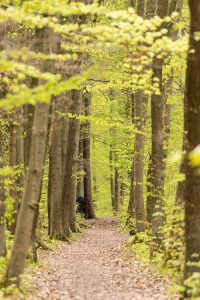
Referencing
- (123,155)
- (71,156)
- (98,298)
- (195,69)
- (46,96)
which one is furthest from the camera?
(123,155)

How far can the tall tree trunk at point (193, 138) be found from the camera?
22.6ft

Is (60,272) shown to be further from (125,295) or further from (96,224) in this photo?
(96,224)

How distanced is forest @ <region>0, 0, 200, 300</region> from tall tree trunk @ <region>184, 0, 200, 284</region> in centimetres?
1

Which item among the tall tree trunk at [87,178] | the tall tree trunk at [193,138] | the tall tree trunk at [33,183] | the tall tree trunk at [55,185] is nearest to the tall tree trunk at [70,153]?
the tall tree trunk at [55,185]

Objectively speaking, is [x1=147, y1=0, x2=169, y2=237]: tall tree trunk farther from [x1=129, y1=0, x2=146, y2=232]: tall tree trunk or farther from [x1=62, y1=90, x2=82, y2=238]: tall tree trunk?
[x1=62, y1=90, x2=82, y2=238]: tall tree trunk

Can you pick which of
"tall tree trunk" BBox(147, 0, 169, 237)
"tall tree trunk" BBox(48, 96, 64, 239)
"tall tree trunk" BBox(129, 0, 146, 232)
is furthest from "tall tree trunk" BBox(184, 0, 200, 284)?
"tall tree trunk" BBox(48, 96, 64, 239)

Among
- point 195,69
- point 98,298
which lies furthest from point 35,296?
point 195,69

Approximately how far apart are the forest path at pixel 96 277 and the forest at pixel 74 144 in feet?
0.10

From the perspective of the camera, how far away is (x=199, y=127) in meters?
7.07

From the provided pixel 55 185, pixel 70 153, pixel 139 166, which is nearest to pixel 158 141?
pixel 139 166

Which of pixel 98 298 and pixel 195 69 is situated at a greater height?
pixel 195 69

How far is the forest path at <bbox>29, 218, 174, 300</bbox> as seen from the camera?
30.9 ft

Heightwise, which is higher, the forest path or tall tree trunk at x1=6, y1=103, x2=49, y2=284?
tall tree trunk at x1=6, y1=103, x2=49, y2=284

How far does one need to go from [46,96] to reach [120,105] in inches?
873
